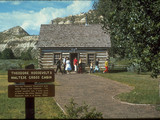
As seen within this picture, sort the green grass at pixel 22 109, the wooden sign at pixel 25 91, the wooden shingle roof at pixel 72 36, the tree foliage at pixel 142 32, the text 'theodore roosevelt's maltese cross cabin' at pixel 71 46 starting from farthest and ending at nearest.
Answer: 1. the wooden shingle roof at pixel 72 36
2. the text 'theodore roosevelt's maltese cross cabin' at pixel 71 46
3. the tree foliage at pixel 142 32
4. the green grass at pixel 22 109
5. the wooden sign at pixel 25 91

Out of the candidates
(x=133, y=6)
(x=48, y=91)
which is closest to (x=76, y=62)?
(x=133, y=6)

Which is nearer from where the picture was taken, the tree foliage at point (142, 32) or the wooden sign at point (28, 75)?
the wooden sign at point (28, 75)

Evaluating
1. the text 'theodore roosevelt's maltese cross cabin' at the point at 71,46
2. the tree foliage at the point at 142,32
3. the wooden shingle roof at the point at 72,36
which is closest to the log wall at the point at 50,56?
the text 'theodore roosevelt's maltese cross cabin' at the point at 71,46

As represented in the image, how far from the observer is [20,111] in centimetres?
866

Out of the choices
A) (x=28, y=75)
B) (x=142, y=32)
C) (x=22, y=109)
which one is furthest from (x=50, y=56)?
(x=28, y=75)

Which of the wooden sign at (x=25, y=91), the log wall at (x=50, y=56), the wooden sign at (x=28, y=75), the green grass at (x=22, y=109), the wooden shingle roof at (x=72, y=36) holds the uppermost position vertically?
the wooden shingle roof at (x=72, y=36)

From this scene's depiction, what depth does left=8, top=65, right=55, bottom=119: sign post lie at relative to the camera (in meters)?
6.21

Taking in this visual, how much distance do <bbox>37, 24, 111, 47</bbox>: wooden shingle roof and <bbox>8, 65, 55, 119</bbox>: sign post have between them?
20.6m

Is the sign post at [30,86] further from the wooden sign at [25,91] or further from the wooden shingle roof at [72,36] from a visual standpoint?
the wooden shingle roof at [72,36]

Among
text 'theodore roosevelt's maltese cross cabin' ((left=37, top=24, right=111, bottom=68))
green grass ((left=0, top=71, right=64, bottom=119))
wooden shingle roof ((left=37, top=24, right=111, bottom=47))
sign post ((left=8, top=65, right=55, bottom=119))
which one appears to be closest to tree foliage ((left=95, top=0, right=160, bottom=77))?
green grass ((left=0, top=71, right=64, bottom=119))

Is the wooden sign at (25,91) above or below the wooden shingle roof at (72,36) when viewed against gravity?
below

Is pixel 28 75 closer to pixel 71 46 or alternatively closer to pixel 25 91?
pixel 25 91

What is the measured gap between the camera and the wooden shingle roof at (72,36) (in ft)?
89.4

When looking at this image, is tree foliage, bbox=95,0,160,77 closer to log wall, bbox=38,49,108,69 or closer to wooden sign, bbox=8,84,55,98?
wooden sign, bbox=8,84,55,98
